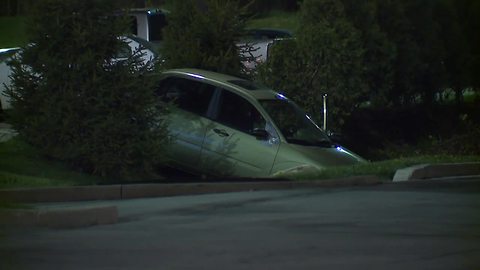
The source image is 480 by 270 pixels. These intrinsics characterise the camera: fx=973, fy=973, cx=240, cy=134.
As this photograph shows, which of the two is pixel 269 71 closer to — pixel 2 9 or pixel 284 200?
pixel 2 9

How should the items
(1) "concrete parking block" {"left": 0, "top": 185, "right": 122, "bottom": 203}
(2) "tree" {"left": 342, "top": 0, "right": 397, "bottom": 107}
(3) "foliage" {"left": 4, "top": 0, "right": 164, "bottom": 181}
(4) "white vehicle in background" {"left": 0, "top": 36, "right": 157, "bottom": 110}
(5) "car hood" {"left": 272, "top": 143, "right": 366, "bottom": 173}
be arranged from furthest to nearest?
(2) "tree" {"left": 342, "top": 0, "right": 397, "bottom": 107} < (5) "car hood" {"left": 272, "top": 143, "right": 366, "bottom": 173} < (4) "white vehicle in background" {"left": 0, "top": 36, "right": 157, "bottom": 110} < (3) "foliage" {"left": 4, "top": 0, "right": 164, "bottom": 181} < (1) "concrete parking block" {"left": 0, "top": 185, "right": 122, "bottom": 203}

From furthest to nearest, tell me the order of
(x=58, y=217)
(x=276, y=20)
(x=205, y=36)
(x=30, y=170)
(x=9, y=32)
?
1. (x=276, y=20)
2. (x=9, y=32)
3. (x=205, y=36)
4. (x=30, y=170)
5. (x=58, y=217)

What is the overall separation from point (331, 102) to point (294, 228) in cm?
946

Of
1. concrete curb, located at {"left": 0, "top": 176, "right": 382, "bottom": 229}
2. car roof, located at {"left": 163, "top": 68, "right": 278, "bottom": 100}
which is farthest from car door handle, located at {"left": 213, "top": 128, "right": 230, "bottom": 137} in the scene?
concrete curb, located at {"left": 0, "top": 176, "right": 382, "bottom": 229}

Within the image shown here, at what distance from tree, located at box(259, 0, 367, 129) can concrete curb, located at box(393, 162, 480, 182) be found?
402 cm

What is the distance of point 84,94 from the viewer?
44.6 feet

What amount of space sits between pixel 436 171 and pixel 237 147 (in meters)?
3.13

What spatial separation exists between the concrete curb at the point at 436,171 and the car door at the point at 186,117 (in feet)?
10.1

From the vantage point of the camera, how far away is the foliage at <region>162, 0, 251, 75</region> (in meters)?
16.8

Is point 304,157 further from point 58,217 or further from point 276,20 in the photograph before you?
point 276,20

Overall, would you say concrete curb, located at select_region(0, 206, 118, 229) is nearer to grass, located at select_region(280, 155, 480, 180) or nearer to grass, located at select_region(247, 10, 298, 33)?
grass, located at select_region(280, 155, 480, 180)

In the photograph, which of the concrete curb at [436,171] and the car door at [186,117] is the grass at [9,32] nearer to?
the car door at [186,117]

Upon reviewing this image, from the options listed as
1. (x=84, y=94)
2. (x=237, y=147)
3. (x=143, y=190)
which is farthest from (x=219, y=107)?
(x=143, y=190)

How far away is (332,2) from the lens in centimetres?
1975
